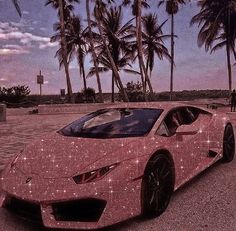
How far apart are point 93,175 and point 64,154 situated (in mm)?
610

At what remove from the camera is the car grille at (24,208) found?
3725 mm

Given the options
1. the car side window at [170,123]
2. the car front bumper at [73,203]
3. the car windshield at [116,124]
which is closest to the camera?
the car front bumper at [73,203]

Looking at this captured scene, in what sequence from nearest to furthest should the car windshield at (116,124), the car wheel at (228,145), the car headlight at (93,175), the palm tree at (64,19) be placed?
the car headlight at (93,175) → the car windshield at (116,124) → the car wheel at (228,145) → the palm tree at (64,19)

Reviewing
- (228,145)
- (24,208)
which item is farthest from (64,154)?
(228,145)

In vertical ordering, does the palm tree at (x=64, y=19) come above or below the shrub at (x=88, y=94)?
above

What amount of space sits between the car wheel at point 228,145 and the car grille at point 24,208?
4.10 m

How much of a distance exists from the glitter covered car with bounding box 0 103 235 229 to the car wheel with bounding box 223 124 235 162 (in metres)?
1.28

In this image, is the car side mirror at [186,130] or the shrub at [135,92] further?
the shrub at [135,92]

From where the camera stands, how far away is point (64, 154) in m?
4.30

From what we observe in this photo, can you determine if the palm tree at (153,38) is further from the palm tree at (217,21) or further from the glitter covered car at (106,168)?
the glitter covered car at (106,168)

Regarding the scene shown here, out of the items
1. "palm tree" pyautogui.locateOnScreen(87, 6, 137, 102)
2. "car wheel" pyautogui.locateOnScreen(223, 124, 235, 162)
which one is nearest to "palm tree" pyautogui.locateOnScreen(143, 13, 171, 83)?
"palm tree" pyautogui.locateOnScreen(87, 6, 137, 102)

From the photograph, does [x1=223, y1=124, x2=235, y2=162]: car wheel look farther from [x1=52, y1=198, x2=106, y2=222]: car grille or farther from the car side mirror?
[x1=52, y1=198, x2=106, y2=222]: car grille

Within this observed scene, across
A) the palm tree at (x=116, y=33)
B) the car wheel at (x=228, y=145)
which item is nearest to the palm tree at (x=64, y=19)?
the palm tree at (x=116, y=33)

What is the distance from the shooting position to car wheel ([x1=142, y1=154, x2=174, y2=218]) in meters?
4.16
